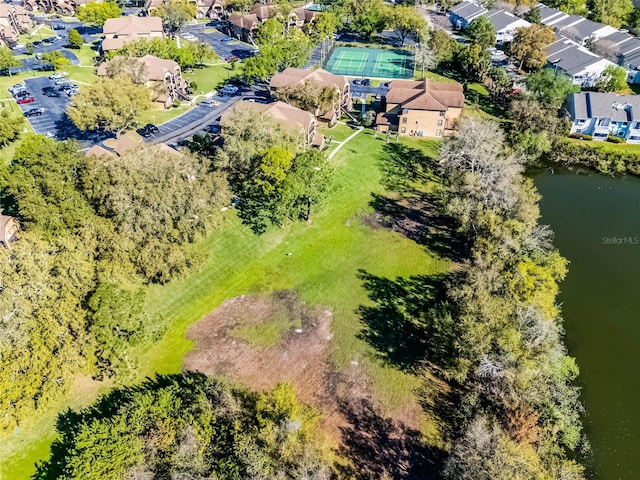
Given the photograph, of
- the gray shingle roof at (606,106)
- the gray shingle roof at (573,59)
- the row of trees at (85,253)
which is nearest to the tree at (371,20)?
the gray shingle roof at (573,59)

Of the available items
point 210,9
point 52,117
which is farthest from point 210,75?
point 210,9

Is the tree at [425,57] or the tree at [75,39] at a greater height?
the tree at [425,57]

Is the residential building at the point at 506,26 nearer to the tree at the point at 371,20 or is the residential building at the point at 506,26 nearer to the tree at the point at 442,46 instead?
the tree at the point at 442,46

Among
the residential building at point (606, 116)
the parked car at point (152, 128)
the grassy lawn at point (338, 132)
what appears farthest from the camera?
the residential building at point (606, 116)

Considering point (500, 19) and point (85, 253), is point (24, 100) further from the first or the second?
point (500, 19)

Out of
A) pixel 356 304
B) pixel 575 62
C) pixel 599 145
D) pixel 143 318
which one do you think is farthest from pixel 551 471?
pixel 575 62

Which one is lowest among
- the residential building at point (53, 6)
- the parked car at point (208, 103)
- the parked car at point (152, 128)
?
the parked car at point (152, 128)

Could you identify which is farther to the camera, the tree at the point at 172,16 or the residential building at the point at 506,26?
the residential building at the point at 506,26
